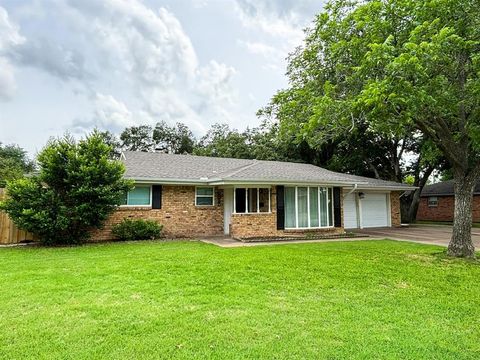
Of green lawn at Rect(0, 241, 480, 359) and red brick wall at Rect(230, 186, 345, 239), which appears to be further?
red brick wall at Rect(230, 186, 345, 239)

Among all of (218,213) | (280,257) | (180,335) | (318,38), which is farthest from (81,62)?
(180,335)

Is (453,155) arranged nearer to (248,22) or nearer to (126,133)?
(248,22)

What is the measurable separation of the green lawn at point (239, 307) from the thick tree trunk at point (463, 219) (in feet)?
2.50

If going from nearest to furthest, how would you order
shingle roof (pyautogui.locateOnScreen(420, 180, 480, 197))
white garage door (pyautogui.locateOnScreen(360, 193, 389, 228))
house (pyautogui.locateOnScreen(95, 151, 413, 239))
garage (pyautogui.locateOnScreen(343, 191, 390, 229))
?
house (pyautogui.locateOnScreen(95, 151, 413, 239)) < garage (pyautogui.locateOnScreen(343, 191, 390, 229)) < white garage door (pyautogui.locateOnScreen(360, 193, 389, 228)) < shingle roof (pyautogui.locateOnScreen(420, 180, 480, 197))

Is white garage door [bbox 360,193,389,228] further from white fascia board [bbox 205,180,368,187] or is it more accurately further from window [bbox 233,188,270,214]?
window [bbox 233,188,270,214]

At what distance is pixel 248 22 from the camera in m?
13.7

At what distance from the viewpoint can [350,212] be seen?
1880 centimetres

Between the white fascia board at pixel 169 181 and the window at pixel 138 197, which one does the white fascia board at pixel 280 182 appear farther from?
the window at pixel 138 197

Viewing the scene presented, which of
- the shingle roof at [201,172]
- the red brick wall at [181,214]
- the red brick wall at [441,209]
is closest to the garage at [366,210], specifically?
the shingle roof at [201,172]

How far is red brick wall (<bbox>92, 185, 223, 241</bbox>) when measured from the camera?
530 inches

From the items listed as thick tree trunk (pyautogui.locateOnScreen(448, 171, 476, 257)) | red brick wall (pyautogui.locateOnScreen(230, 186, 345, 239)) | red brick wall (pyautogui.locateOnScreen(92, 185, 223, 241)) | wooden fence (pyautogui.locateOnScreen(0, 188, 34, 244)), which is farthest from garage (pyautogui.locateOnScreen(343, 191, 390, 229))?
wooden fence (pyautogui.locateOnScreen(0, 188, 34, 244))

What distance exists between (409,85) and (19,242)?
1369 centimetres

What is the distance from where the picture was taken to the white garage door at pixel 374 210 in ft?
62.8

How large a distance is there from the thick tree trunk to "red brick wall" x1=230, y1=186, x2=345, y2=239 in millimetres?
6168
